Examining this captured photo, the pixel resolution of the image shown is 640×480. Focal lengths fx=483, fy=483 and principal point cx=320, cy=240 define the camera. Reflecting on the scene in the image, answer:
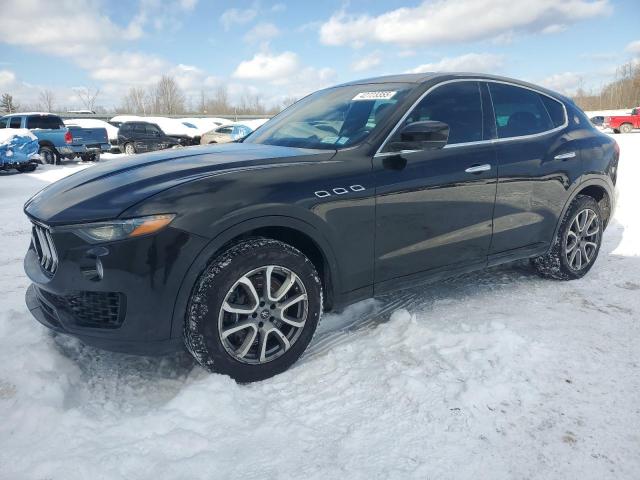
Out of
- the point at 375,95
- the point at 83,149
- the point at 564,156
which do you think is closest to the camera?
the point at 375,95

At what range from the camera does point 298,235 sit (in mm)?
2689

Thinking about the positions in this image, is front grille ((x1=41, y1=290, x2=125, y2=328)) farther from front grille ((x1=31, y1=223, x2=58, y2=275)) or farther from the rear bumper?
the rear bumper

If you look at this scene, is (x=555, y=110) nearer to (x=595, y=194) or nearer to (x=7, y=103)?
(x=595, y=194)

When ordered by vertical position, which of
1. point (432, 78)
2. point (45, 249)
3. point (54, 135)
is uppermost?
point (54, 135)

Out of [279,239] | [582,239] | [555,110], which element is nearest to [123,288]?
[279,239]

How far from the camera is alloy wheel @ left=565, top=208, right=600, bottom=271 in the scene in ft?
13.6

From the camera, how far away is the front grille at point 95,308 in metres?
2.27

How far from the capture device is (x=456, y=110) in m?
3.37

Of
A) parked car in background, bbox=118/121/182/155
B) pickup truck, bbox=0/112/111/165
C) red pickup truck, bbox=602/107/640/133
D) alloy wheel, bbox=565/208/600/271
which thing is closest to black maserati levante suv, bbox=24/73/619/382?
alloy wheel, bbox=565/208/600/271

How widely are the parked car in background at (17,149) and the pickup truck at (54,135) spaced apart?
2.73m

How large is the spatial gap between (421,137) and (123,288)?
1808 mm

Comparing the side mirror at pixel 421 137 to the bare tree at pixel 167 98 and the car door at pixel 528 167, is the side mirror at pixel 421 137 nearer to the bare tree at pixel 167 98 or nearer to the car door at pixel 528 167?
the car door at pixel 528 167

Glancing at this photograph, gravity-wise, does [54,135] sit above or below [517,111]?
above

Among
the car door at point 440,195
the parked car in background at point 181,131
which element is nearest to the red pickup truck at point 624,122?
the parked car in background at point 181,131
